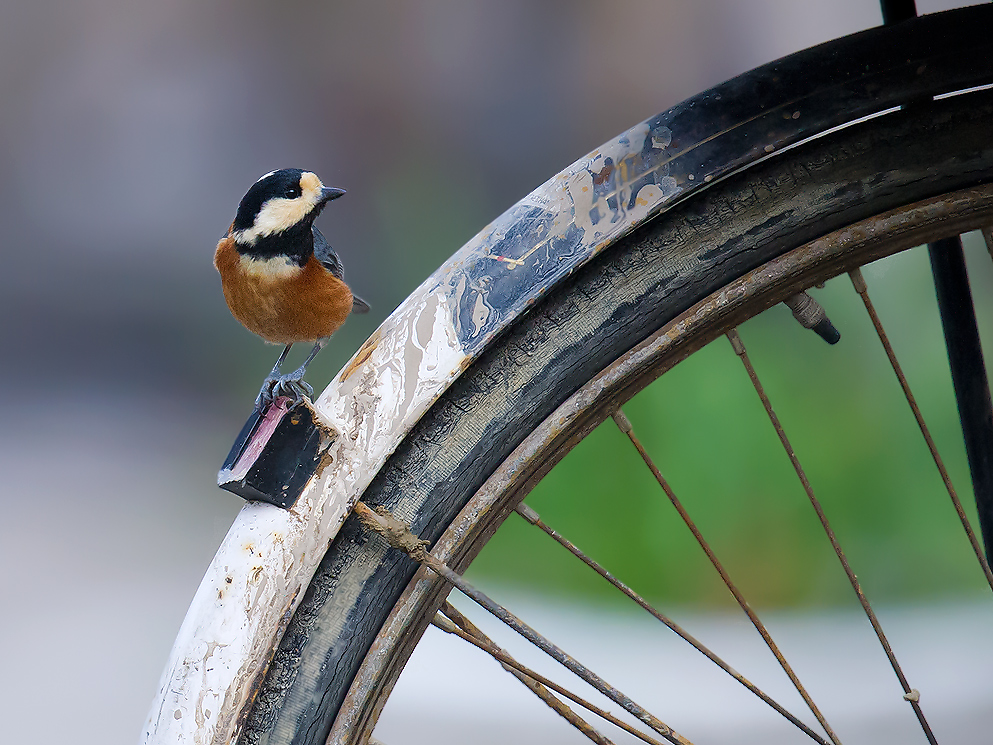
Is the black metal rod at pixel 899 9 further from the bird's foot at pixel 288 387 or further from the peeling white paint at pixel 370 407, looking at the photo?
the bird's foot at pixel 288 387

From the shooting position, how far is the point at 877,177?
12.6 inches

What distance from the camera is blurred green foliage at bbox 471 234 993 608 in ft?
3.50

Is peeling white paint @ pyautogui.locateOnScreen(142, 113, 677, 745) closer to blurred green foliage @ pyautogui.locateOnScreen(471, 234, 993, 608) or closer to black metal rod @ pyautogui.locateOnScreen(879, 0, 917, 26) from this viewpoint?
black metal rod @ pyautogui.locateOnScreen(879, 0, 917, 26)

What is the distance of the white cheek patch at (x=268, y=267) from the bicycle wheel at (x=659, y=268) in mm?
109

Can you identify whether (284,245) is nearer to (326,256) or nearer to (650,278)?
(326,256)

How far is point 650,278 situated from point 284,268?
0.18m

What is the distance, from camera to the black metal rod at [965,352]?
39 cm

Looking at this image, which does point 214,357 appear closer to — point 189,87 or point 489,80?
point 189,87

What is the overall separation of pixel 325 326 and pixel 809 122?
25 centimetres

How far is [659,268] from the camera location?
12.6 inches

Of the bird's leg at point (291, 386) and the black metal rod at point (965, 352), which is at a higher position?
the black metal rod at point (965, 352)

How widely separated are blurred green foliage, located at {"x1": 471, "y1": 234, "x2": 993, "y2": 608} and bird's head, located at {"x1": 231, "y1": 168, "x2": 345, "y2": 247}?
73cm

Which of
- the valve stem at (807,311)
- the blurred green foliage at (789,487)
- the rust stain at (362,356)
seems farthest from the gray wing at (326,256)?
the blurred green foliage at (789,487)

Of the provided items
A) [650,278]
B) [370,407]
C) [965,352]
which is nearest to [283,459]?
[370,407]
